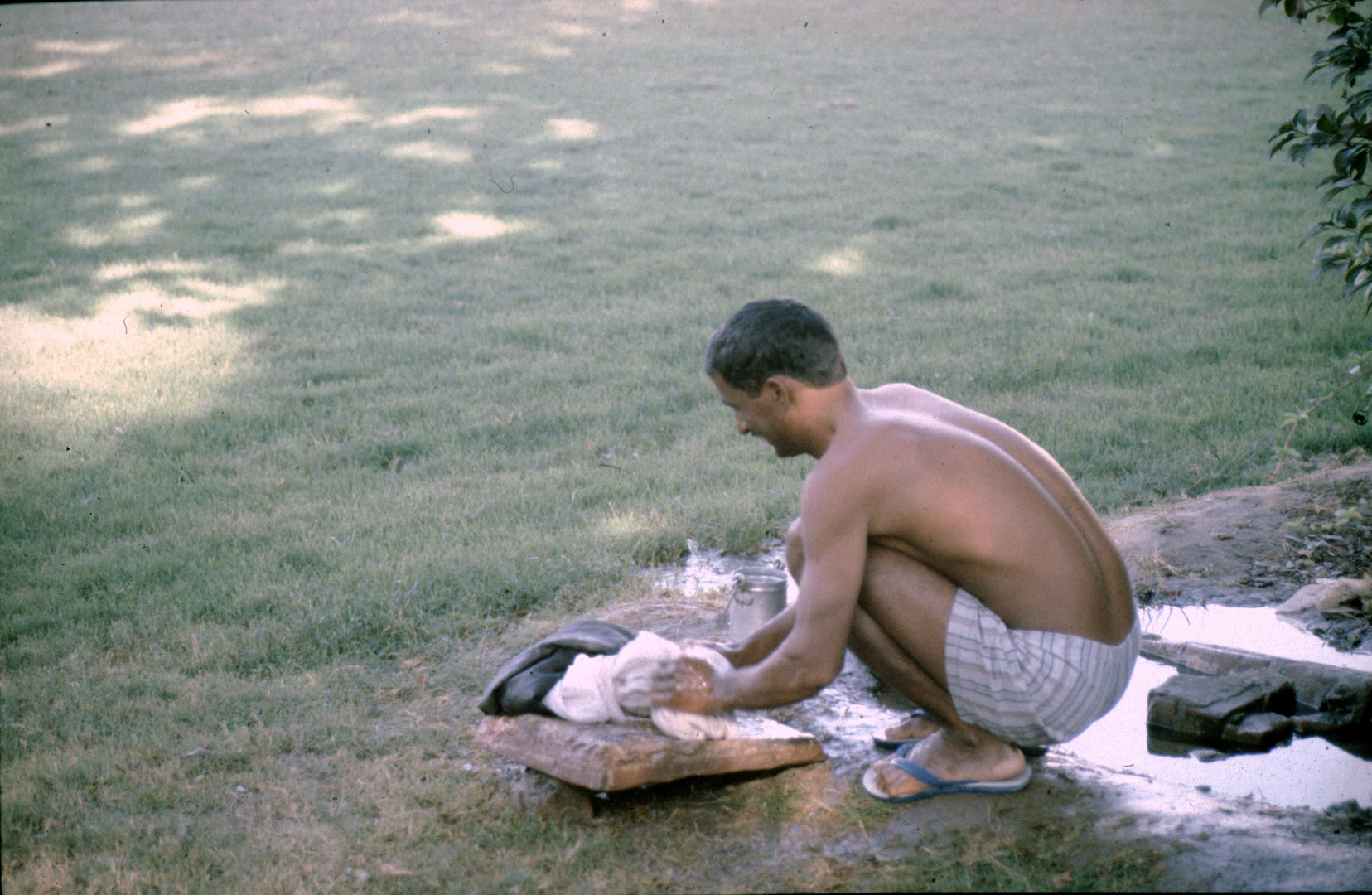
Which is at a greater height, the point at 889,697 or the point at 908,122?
the point at 908,122

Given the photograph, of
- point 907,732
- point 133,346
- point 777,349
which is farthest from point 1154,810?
point 133,346

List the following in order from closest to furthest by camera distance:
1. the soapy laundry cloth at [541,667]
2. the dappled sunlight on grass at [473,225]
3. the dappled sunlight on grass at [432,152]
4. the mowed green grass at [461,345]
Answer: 1. the soapy laundry cloth at [541,667]
2. the mowed green grass at [461,345]
3. the dappled sunlight on grass at [473,225]
4. the dappled sunlight on grass at [432,152]

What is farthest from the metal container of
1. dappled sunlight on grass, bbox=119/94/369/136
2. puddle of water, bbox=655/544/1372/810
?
dappled sunlight on grass, bbox=119/94/369/136

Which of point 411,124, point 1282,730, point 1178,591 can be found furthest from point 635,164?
point 1282,730

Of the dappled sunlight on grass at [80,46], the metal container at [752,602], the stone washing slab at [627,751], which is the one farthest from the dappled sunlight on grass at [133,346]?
the dappled sunlight on grass at [80,46]

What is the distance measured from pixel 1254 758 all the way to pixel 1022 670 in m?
1.03

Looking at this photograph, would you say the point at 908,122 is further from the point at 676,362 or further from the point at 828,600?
the point at 828,600

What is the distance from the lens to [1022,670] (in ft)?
10.3

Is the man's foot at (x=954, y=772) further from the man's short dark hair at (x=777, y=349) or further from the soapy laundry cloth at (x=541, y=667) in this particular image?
the man's short dark hair at (x=777, y=349)

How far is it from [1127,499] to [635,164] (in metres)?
8.46

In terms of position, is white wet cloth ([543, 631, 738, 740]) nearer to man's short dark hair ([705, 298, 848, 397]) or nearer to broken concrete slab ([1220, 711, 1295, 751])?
man's short dark hair ([705, 298, 848, 397])

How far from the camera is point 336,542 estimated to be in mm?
5348

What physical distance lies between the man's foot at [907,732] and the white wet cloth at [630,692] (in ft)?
1.78

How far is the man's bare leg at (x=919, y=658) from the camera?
125 inches
